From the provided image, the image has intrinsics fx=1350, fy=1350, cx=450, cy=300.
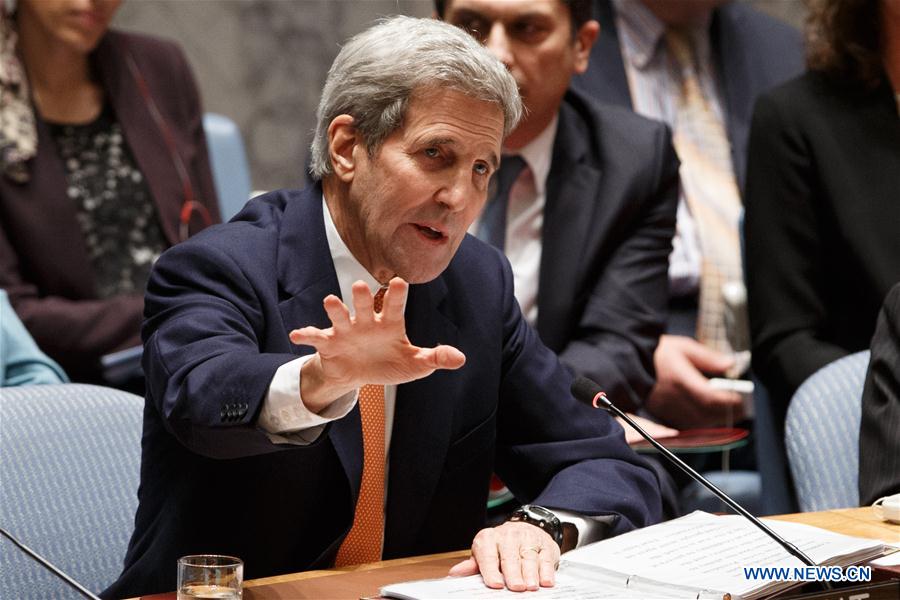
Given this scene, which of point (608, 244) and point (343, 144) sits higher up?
point (343, 144)

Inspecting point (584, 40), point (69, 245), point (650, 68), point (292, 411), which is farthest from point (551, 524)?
point (650, 68)

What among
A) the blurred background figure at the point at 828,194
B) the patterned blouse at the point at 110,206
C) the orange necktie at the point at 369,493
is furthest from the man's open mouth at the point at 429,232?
the patterned blouse at the point at 110,206

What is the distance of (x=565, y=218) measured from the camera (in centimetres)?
281

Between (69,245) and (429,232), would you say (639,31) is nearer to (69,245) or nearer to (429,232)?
(69,245)

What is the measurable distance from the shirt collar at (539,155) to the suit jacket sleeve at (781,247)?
1.45 ft

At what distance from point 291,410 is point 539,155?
5.12 ft

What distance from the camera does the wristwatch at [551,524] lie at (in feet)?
5.48

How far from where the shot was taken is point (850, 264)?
2.80 m

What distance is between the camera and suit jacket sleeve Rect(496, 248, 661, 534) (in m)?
1.91

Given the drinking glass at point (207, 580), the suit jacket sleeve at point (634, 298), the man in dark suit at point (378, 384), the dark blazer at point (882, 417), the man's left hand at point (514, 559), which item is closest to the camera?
the drinking glass at point (207, 580)

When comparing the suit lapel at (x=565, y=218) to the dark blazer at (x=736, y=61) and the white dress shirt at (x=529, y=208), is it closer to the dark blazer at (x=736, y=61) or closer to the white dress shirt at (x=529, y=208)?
the white dress shirt at (x=529, y=208)

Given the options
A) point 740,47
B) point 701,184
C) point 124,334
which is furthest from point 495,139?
point 740,47

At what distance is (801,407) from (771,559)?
710mm

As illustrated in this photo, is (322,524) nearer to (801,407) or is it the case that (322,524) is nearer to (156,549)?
(156,549)
